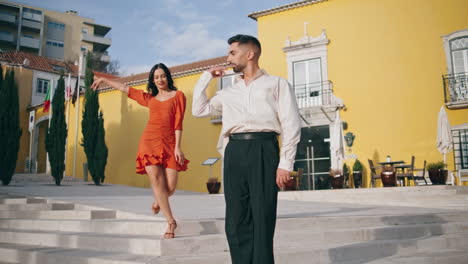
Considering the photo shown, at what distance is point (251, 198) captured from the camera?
254 cm

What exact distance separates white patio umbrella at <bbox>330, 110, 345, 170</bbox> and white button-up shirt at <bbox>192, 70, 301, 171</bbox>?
11194 millimetres

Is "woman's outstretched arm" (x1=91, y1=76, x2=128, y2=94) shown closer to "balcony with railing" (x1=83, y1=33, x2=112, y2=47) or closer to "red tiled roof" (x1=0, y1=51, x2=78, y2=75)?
"red tiled roof" (x1=0, y1=51, x2=78, y2=75)

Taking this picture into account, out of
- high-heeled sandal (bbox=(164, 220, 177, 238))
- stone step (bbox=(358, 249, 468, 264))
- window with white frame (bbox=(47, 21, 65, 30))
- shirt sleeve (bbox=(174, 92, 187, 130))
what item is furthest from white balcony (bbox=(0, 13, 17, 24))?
stone step (bbox=(358, 249, 468, 264))

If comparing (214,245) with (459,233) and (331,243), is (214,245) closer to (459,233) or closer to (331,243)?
(331,243)

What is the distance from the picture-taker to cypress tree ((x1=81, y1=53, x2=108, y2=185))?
1723cm

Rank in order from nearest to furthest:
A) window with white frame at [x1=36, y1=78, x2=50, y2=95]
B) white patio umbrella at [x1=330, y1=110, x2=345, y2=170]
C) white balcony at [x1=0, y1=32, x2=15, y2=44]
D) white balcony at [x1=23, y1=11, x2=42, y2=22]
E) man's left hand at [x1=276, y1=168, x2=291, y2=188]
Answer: man's left hand at [x1=276, y1=168, x2=291, y2=188] < white patio umbrella at [x1=330, y1=110, x2=345, y2=170] < window with white frame at [x1=36, y1=78, x2=50, y2=95] < white balcony at [x1=0, y1=32, x2=15, y2=44] < white balcony at [x1=23, y1=11, x2=42, y2=22]

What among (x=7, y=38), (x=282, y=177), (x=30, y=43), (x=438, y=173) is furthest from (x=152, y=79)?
(x=30, y=43)

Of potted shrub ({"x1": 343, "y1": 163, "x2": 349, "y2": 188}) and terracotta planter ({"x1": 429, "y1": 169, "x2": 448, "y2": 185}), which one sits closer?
terracotta planter ({"x1": 429, "y1": 169, "x2": 448, "y2": 185})

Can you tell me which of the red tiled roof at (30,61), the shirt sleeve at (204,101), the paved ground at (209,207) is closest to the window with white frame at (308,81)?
the paved ground at (209,207)

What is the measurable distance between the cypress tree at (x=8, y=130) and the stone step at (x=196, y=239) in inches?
438

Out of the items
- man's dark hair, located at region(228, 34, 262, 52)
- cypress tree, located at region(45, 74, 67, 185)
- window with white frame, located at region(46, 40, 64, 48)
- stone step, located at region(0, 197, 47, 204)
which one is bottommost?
stone step, located at region(0, 197, 47, 204)

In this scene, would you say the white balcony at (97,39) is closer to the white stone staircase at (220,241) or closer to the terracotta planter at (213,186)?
the terracotta planter at (213,186)

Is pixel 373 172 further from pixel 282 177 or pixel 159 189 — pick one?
pixel 282 177

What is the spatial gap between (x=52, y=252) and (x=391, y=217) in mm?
3947
